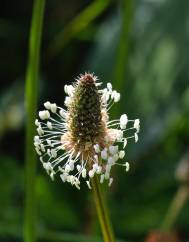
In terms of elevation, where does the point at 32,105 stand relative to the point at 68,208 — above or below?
below

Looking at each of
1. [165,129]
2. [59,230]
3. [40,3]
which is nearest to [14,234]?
[59,230]

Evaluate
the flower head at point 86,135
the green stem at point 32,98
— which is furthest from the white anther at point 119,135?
the green stem at point 32,98

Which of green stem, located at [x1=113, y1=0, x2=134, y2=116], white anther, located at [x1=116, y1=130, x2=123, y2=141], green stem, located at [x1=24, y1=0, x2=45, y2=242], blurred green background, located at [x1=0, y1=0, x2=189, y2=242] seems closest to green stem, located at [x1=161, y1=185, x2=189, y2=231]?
blurred green background, located at [x1=0, y1=0, x2=189, y2=242]

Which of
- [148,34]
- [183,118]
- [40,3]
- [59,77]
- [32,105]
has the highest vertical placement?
[59,77]

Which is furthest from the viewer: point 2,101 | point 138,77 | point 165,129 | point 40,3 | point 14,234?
point 2,101

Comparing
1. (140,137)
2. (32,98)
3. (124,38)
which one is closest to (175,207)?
(140,137)

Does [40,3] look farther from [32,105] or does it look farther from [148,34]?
[148,34]

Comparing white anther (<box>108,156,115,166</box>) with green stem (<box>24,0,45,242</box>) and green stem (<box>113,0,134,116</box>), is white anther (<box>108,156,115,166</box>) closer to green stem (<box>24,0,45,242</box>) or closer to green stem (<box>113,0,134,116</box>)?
green stem (<box>24,0,45,242</box>)

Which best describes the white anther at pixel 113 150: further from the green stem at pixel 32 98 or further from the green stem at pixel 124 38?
the green stem at pixel 124 38
